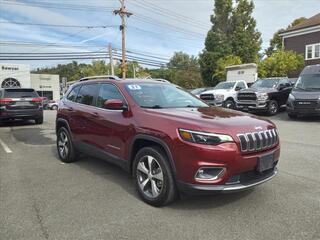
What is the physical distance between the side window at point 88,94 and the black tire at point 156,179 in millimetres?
1903

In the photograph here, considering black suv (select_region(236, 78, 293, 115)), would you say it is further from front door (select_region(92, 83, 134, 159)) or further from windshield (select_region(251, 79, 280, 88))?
front door (select_region(92, 83, 134, 159))

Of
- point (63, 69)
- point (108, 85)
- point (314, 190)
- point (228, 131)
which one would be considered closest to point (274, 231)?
point (228, 131)

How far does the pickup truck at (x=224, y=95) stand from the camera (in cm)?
1886

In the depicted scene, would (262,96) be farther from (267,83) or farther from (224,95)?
(224,95)

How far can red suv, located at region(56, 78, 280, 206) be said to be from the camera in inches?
159

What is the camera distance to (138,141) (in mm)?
4848

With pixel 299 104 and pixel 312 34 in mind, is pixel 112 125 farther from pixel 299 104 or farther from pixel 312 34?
pixel 312 34

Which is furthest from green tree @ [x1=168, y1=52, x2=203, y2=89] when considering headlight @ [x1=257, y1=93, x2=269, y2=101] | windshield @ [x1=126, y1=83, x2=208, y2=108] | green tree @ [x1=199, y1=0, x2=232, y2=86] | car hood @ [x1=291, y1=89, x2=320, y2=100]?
windshield @ [x1=126, y1=83, x2=208, y2=108]

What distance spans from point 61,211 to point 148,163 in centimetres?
126

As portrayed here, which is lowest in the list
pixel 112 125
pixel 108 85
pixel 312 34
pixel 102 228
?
pixel 102 228

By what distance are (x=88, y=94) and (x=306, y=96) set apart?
10503mm

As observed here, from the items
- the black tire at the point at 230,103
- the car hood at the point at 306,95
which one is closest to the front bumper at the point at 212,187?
the car hood at the point at 306,95

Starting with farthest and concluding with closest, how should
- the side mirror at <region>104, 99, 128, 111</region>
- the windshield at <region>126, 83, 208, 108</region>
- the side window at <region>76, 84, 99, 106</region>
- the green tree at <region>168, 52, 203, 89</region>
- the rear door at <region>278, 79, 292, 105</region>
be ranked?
the green tree at <region>168, 52, 203, 89</region>
the rear door at <region>278, 79, 292, 105</region>
the side window at <region>76, 84, 99, 106</region>
the windshield at <region>126, 83, 208, 108</region>
the side mirror at <region>104, 99, 128, 111</region>

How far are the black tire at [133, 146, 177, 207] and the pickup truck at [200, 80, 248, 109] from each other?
1412cm
